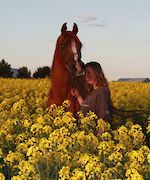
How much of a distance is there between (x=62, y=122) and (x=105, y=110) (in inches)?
33.6

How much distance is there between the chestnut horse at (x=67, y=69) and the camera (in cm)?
529

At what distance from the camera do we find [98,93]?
4.67 meters

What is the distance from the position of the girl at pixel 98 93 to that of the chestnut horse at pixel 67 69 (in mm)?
571

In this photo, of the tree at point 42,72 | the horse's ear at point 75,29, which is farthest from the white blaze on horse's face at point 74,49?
the tree at point 42,72

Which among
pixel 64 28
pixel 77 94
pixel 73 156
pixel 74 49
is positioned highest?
pixel 64 28

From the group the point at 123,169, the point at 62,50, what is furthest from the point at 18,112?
the point at 123,169

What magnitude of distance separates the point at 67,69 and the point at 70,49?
1.35 feet

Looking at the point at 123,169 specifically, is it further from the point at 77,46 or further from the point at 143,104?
the point at 143,104

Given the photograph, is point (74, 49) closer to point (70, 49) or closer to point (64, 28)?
point (70, 49)

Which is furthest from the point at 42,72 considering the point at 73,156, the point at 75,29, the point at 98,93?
the point at 73,156

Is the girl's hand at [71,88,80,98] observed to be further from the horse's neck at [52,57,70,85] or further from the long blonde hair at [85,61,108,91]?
the long blonde hair at [85,61,108,91]

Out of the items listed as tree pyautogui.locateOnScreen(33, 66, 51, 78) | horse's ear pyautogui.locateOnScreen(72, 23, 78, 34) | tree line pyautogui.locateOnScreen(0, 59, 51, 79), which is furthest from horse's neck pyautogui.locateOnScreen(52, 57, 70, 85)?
tree pyautogui.locateOnScreen(33, 66, 51, 78)

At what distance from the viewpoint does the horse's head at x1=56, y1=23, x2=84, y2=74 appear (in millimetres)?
5219

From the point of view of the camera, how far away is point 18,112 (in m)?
5.50
